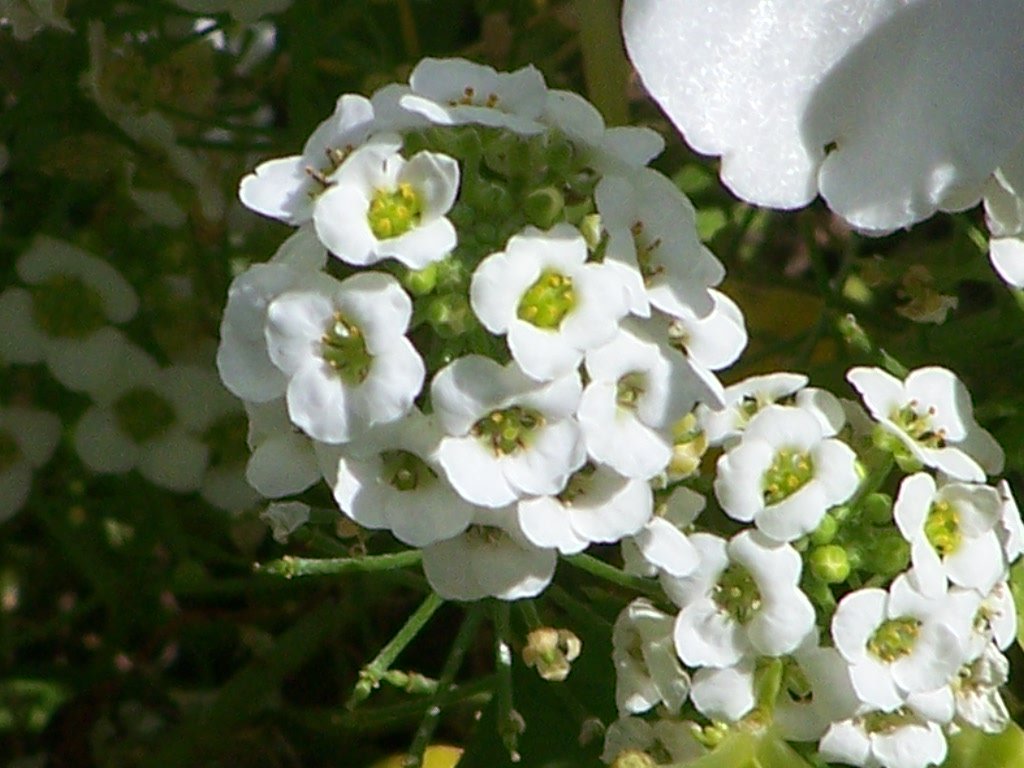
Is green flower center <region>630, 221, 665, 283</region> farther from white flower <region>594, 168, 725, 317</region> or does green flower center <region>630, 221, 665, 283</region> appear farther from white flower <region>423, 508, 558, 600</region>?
white flower <region>423, 508, 558, 600</region>

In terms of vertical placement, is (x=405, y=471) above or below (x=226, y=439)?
above

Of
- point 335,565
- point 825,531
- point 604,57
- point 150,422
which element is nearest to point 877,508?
point 825,531

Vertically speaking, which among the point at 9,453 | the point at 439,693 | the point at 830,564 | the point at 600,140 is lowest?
the point at 9,453

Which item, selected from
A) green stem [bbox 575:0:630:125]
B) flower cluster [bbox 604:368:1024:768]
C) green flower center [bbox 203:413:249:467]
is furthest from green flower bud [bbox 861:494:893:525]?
green flower center [bbox 203:413:249:467]

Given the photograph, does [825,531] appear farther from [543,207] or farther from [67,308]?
[67,308]

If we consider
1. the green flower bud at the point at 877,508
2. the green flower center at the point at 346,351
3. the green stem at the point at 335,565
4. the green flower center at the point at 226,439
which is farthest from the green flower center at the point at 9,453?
the green flower bud at the point at 877,508

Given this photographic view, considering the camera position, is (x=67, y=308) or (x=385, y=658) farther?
(x=67, y=308)

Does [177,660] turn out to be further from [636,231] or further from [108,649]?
[636,231]
